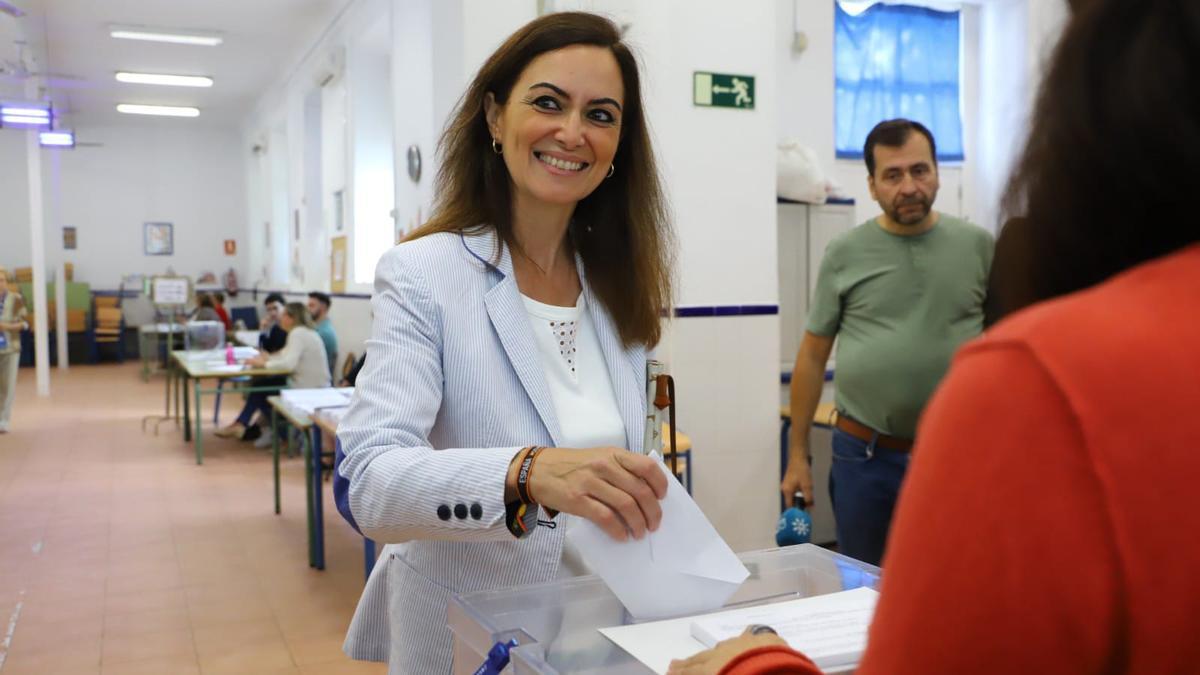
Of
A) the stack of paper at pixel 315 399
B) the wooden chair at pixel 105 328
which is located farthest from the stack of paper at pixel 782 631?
the wooden chair at pixel 105 328

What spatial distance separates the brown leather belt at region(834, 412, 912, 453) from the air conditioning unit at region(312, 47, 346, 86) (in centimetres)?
797

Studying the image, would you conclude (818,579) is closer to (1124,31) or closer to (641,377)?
(641,377)

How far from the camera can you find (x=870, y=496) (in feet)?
9.78

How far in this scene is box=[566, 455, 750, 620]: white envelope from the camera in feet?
3.45

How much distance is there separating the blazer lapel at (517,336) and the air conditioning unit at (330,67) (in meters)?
8.94

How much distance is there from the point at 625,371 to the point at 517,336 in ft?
0.68

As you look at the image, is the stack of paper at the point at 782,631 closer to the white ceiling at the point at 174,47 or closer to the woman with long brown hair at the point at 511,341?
the woman with long brown hair at the point at 511,341

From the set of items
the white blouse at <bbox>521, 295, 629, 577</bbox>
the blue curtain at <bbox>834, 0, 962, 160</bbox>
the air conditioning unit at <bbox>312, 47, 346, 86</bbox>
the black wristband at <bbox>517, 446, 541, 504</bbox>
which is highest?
the air conditioning unit at <bbox>312, 47, 346, 86</bbox>

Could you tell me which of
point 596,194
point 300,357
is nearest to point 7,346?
point 300,357

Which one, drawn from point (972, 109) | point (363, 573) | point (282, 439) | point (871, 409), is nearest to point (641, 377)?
point (871, 409)

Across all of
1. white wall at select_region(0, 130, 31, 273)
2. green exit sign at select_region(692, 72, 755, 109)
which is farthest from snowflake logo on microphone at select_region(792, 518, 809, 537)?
white wall at select_region(0, 130, 31, 273)

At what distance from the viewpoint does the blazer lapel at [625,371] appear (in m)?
1.51

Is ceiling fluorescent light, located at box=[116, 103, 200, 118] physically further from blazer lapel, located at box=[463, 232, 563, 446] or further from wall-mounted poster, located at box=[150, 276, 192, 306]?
blazer lapel, located at box=[463, 232, 563, 446]

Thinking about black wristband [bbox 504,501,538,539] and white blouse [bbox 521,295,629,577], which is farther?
white blouse [bbox 521,295,629,577]
